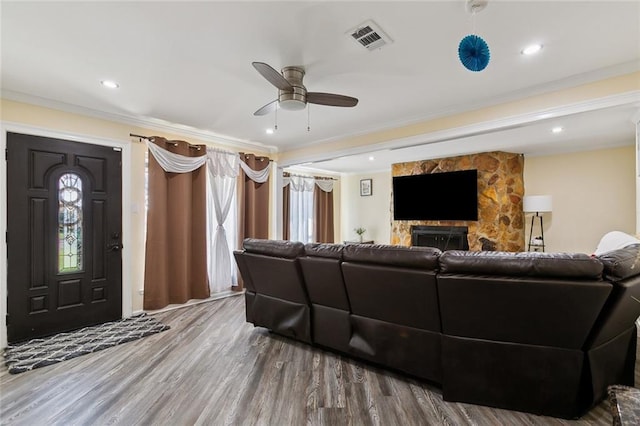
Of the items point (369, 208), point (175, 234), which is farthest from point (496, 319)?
point (369, 208)

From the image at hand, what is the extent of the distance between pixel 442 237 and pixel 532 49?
4402mm

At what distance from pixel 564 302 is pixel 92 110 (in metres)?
4.79

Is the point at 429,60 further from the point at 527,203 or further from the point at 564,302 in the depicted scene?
the point at 527,203

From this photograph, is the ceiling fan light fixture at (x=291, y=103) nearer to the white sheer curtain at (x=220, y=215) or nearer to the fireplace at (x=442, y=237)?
the white sheer curtain at (x=220, y=215)

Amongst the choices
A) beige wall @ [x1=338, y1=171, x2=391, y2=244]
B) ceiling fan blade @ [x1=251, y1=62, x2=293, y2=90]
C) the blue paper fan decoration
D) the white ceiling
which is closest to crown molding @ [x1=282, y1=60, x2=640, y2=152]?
the white ceiling

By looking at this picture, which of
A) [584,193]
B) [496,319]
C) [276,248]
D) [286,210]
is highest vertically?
[584,193]

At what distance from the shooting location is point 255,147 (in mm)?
5426

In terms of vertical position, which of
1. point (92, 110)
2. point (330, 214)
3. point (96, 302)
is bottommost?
point (96, 302)

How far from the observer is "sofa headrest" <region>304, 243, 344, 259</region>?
251 cm

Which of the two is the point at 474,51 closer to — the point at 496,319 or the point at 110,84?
the point at 496,319

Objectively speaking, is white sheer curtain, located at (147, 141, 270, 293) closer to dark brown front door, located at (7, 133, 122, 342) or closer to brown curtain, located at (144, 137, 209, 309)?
brown curtain, located at (144, 137, 209, 309)

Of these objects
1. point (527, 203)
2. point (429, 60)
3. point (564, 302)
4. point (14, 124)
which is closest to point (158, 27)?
point (429, 60)

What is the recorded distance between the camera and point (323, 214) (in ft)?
25.2

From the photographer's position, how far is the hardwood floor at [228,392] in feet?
6.33
